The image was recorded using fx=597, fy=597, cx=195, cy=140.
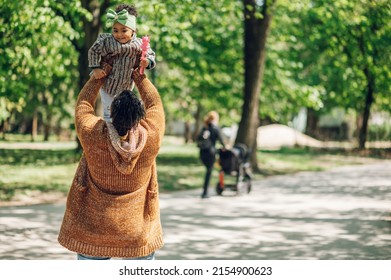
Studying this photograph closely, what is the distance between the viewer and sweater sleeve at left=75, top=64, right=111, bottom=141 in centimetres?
361

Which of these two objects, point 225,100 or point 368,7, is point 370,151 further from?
point 368,7

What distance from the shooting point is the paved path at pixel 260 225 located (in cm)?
712

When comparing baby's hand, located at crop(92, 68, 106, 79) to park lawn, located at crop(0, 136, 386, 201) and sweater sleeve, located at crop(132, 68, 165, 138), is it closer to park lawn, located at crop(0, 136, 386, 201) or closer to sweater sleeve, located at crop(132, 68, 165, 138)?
sweater sleeve, located at crop(132, 68, 165, 138)

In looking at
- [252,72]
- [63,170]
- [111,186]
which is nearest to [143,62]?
[111,186]

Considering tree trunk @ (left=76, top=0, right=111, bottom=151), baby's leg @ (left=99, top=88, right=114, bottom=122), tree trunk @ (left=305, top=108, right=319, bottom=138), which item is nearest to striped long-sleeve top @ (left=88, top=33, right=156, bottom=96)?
baby's leg @ (left=99, top=88, right=114, bottom=122)

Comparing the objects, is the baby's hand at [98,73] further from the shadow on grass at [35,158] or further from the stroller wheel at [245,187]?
the shadow on grass at [35,158]

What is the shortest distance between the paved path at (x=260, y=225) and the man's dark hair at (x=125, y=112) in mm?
3480

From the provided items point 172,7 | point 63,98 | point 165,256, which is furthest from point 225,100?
point 165,256

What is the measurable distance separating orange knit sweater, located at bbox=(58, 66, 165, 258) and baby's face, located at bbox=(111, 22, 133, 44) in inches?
13.1

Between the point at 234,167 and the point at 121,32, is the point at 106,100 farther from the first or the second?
the point at 234,167

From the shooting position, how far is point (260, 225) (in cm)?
920

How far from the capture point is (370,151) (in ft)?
59.8

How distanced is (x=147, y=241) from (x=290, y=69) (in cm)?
1828

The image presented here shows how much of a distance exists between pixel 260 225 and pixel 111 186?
5800 mm
